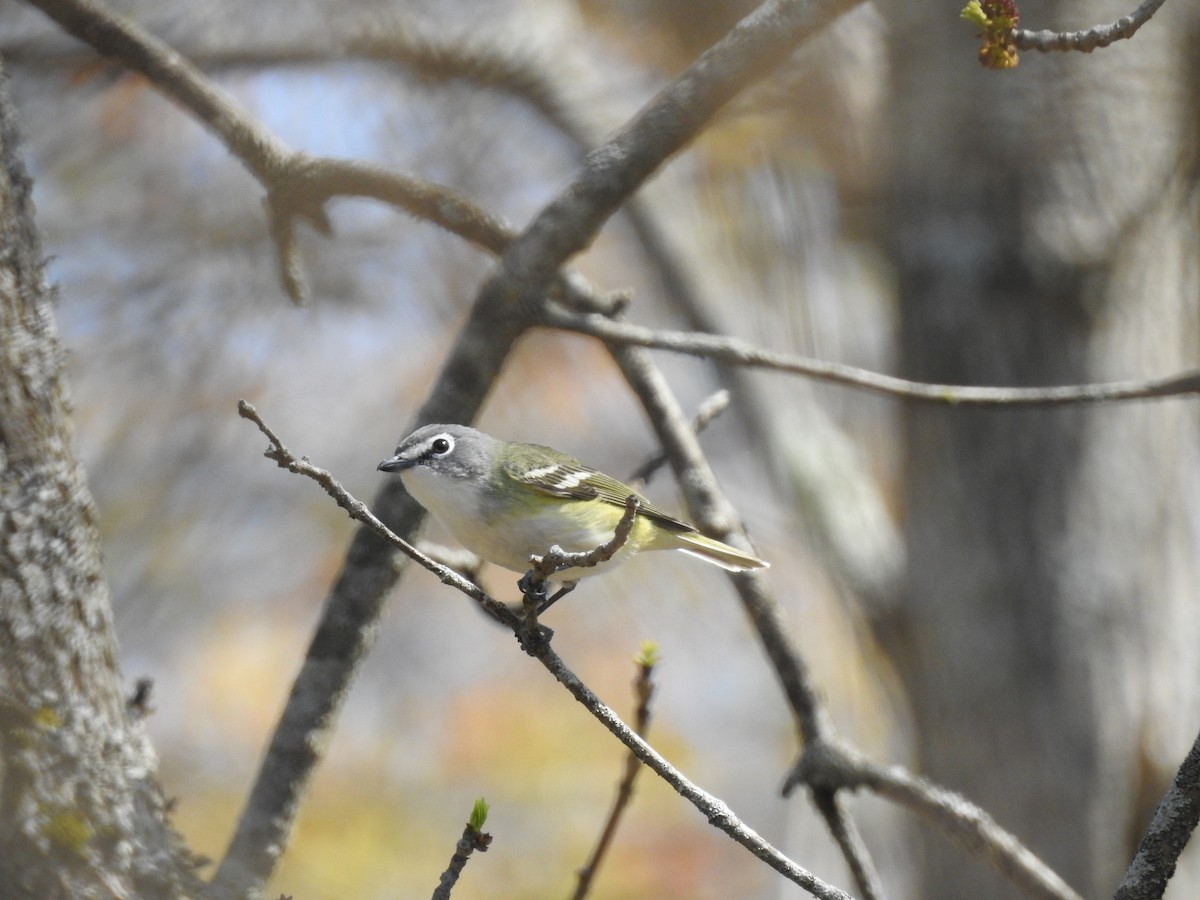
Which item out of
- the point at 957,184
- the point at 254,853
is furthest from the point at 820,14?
the point at 957,184

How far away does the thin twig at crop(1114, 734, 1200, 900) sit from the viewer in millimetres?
1654

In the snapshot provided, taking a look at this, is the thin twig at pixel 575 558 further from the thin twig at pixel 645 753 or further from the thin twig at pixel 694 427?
the thin twig at pixel 694 427

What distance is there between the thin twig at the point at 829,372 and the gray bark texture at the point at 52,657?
3.81 ft

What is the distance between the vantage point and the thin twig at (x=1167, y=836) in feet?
5.43

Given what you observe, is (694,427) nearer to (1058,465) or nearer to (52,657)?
(52,657)

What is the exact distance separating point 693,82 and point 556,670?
141 cm

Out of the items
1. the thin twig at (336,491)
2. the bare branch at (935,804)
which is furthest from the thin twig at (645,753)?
the bare branch at (935,804)

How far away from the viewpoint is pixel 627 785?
7.62 feet

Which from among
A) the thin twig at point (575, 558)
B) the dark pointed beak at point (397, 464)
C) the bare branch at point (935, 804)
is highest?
the dark pointed beak at point (397, 464)

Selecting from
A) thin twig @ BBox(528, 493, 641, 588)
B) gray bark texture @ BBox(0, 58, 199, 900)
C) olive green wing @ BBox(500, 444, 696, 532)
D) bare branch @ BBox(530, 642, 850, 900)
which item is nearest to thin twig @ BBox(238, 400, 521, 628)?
thin twig @ BBox(528, 493, 641, 588)

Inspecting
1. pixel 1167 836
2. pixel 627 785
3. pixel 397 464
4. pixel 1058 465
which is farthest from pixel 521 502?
pixel 1058 465

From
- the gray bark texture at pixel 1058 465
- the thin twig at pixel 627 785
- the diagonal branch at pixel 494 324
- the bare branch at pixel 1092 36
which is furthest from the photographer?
the gray bark texture at pixel 1058 465

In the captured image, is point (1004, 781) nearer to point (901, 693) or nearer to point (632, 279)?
point (901, 693)

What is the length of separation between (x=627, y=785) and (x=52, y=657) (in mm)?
1207
